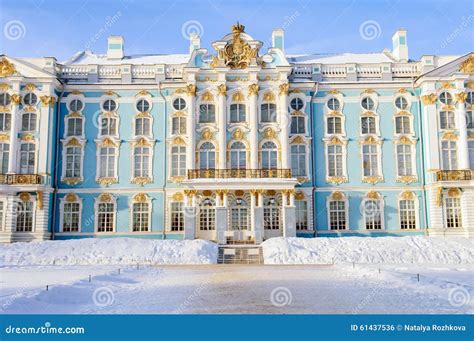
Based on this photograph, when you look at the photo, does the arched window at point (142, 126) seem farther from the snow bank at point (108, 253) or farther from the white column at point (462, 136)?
the white column at point (462, 136)

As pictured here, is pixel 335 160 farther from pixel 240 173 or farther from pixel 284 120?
pixel 240 173

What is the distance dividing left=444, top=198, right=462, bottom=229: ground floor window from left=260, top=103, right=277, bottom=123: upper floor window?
1139 centimetres

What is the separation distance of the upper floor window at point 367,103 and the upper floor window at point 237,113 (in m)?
7.41

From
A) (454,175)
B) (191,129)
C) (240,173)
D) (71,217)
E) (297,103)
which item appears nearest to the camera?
(240,173)

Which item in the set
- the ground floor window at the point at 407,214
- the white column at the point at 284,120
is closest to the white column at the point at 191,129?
the white column at the point at 284,120

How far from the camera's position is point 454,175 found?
31281mm

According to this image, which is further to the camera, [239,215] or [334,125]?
[334,125]

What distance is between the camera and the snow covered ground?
36.1ft

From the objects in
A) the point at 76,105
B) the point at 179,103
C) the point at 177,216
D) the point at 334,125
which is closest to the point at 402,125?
the point at 334,125

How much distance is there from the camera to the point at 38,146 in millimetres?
31938

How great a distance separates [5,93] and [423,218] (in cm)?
2617

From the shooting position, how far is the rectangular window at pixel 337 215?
3212cm

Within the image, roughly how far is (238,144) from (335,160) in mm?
6019
